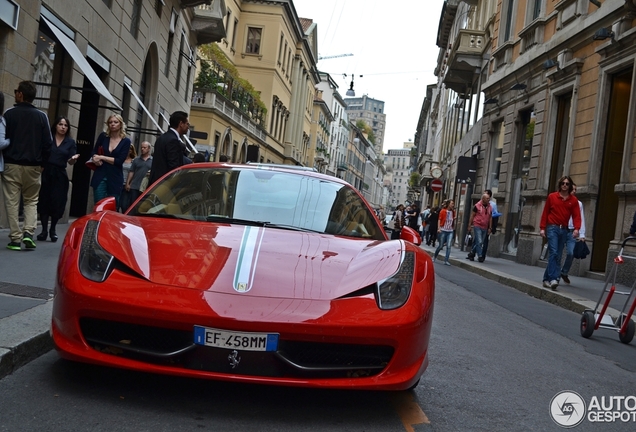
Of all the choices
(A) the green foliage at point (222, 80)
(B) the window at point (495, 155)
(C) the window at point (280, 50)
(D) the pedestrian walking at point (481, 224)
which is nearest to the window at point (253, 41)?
(C) the window at point (280, 50)

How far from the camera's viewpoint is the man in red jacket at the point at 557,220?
39.8ft

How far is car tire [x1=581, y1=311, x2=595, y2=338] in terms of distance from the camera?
25.5 feet

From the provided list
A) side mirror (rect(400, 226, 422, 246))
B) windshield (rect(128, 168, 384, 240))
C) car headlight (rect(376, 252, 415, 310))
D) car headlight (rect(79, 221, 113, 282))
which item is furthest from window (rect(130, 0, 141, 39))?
car headlight (rect(376, 252, 415, 310))

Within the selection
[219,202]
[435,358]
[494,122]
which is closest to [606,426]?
[435,358]

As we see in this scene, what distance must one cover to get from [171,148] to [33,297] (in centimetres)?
346

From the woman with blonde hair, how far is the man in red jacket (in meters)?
6.44

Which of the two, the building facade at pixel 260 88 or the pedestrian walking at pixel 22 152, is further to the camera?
the building facade at pixel 260 88

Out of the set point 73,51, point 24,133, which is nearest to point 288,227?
point 24,133

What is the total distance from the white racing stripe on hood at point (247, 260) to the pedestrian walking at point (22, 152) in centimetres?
543

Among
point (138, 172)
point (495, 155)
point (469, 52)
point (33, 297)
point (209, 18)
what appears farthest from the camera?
point (469, 52)

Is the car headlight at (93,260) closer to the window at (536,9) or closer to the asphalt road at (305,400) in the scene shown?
the asphalt road at (305,400)

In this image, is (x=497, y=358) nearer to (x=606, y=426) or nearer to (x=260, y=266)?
(x=606, y=426)

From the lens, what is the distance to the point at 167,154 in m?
9.01

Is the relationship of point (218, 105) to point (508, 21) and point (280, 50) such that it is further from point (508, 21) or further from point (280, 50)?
point (280, 50)
